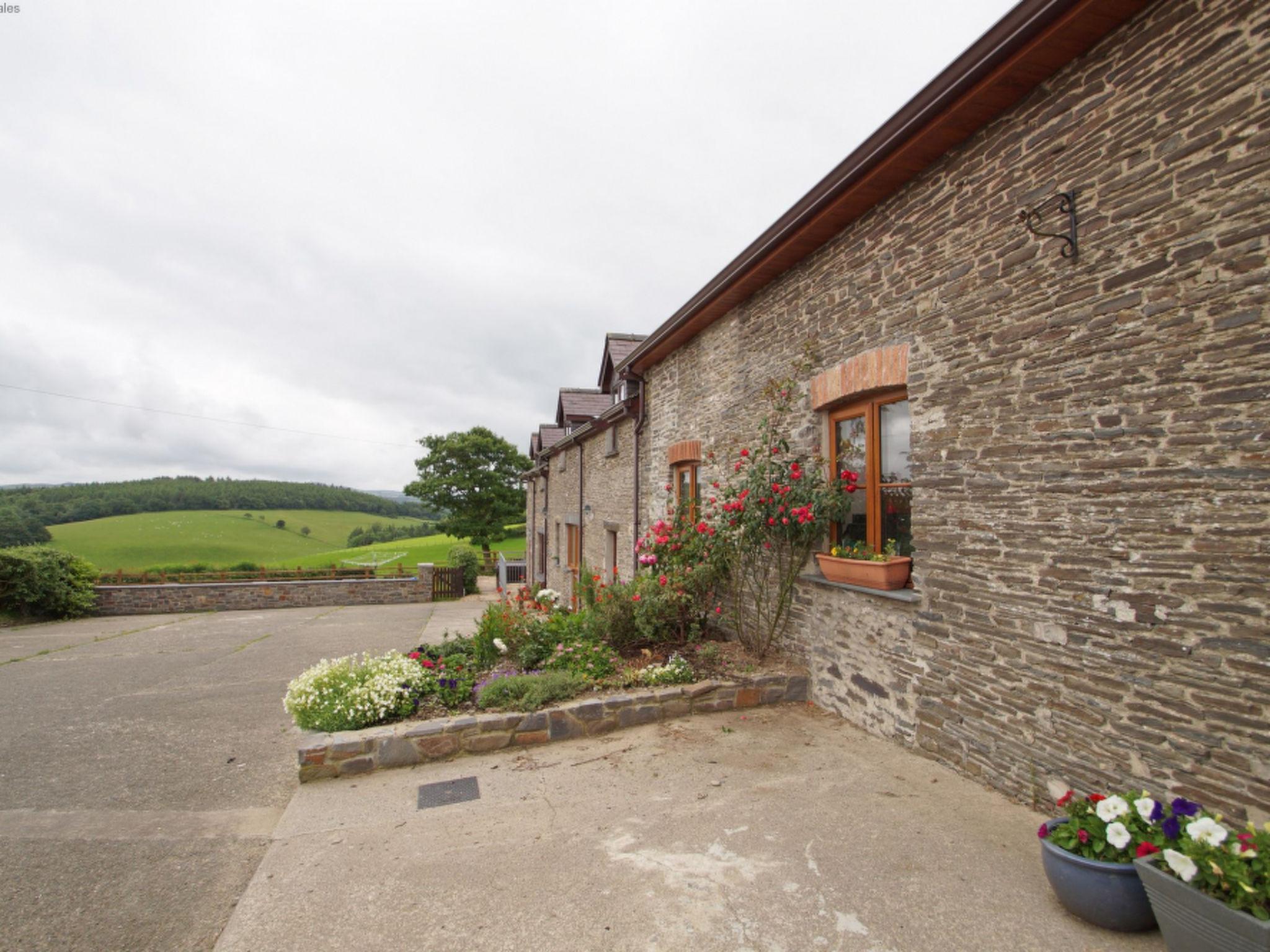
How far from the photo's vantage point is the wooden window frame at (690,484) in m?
7.83

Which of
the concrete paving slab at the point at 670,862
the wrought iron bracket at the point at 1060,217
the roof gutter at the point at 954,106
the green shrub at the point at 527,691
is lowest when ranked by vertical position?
the concrete paving slab at the point at 670,862

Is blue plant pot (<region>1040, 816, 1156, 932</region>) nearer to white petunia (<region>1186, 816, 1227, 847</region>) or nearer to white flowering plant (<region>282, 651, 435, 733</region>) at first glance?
white petunia (<region>1186, 816, 1227, 847</region>)

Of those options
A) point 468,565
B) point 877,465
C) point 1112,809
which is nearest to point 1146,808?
point 1112,809

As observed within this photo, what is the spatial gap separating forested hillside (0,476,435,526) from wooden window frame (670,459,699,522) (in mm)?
33289

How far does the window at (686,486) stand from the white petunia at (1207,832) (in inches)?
232

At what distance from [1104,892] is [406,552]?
144ft

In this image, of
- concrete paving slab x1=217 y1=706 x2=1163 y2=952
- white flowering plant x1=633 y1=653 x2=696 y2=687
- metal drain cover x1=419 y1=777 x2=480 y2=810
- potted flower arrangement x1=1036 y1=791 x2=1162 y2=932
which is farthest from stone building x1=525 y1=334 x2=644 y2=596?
potted flower arrangement x1=1036 y1=791 x2=1162 y2=932

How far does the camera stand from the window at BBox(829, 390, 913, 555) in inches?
183

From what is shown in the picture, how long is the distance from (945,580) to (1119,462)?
135 cm

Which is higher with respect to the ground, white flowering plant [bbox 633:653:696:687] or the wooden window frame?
the wooden window frame

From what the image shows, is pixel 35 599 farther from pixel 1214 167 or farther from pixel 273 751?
pixel 1214 167

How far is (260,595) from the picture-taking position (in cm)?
1844

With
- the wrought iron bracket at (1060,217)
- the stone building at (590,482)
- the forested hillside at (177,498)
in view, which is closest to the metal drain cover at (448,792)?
the wrought iron bracket at (1060,217)

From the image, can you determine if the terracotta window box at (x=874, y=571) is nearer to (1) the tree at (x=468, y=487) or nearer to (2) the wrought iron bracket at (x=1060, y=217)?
(2) the wrought iron bracket at (x=1060, y=217)
